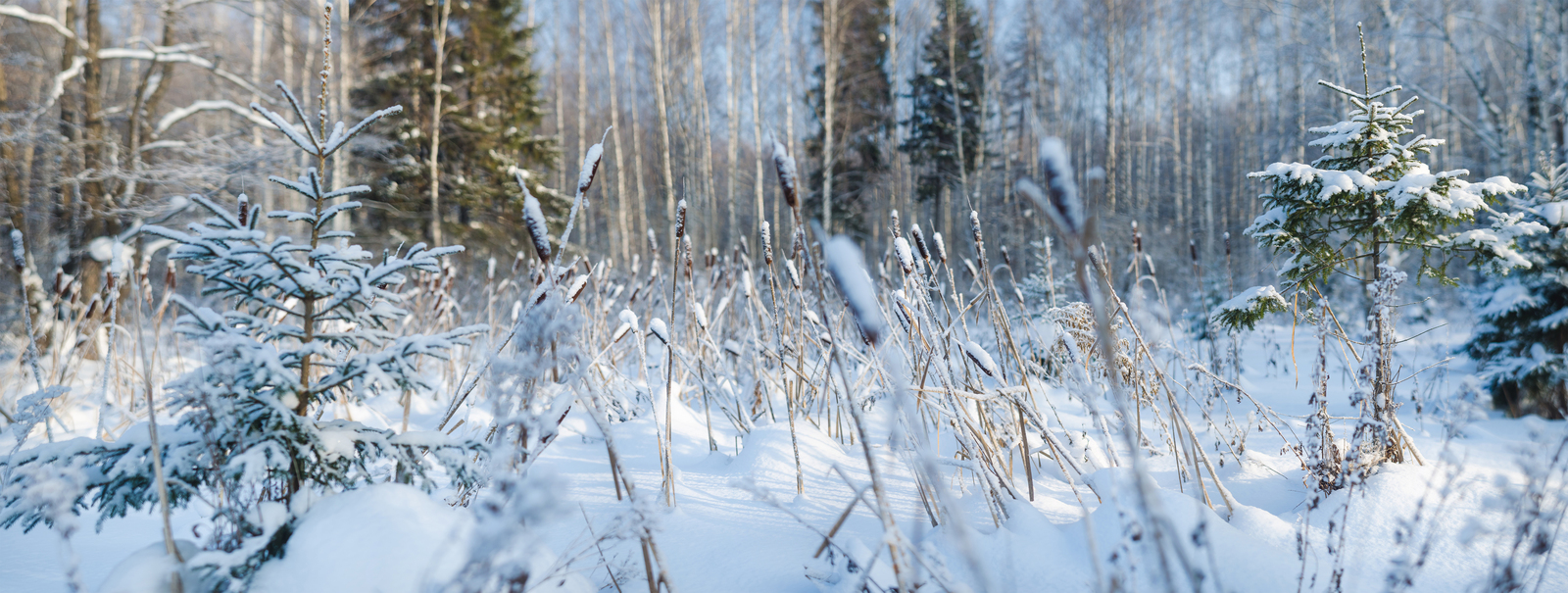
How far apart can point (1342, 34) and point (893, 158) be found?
26.9ft

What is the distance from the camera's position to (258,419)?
0.90 meters

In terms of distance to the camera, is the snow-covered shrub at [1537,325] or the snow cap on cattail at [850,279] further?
the snow-covered shrub at [1537,325]

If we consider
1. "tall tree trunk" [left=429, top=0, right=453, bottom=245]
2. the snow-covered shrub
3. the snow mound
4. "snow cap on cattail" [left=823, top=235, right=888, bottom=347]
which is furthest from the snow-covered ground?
"tall tree trunk" [left=429, top=0, right=453, bottom=245]

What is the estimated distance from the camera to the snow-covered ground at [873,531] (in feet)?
2.73

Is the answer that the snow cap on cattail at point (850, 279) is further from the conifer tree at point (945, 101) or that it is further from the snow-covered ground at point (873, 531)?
the conifer tree at point (945, 101)

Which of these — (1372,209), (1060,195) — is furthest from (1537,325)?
(1060,195)

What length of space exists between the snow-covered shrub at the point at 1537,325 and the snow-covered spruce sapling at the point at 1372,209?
64.7 inches

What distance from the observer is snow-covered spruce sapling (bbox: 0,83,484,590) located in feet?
2.67

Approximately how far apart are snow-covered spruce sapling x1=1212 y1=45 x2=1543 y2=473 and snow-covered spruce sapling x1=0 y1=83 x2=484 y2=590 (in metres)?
2.08

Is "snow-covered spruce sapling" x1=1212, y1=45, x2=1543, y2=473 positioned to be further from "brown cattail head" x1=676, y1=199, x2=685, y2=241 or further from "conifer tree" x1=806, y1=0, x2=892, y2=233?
"conifer tree" x1=806, y1=0, x2=892, y2=233

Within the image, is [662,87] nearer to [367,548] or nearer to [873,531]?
[873,531]

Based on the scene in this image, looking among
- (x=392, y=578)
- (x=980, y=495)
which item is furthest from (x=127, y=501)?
(x=980, y=495)

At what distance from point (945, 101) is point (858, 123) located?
1.91 metres

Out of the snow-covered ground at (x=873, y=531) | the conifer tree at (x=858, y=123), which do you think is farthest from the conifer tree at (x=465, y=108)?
the snow-covered ground at (x=873, y=531)
